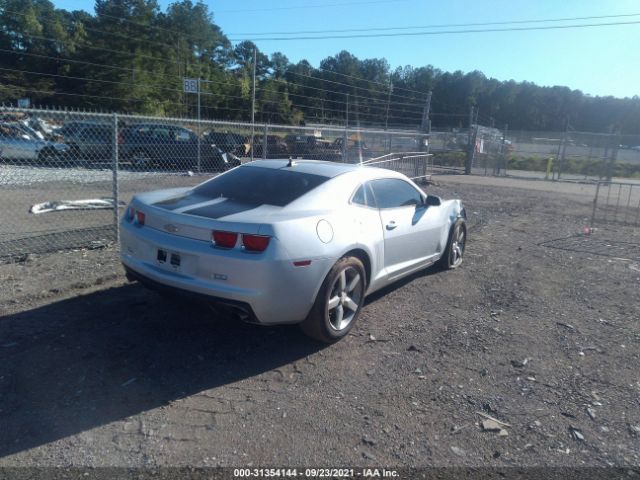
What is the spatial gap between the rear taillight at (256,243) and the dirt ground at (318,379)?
0.92 m

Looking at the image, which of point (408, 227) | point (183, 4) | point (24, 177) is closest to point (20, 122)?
point (24, 177)

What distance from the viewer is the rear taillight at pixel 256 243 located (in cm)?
387

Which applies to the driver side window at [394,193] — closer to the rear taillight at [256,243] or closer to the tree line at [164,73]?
the rear taillight at [256,243]

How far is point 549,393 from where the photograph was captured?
3.92 metres

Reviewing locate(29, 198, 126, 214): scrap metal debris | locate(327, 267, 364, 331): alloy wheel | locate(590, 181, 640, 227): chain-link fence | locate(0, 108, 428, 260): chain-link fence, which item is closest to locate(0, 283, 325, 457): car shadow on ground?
locate(327, 267, 364, 331): alloy wheel

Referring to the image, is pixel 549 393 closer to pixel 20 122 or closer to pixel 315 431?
pixel 315 431

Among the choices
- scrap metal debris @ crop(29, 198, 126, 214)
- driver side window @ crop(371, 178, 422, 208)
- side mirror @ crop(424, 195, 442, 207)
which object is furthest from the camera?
scrap metal debris @ crop(29, 198, 126, 214)

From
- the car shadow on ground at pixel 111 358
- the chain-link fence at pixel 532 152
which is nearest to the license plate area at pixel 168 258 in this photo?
the car shadow on ground at pixel 111 358

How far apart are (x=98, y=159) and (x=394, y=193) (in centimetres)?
668

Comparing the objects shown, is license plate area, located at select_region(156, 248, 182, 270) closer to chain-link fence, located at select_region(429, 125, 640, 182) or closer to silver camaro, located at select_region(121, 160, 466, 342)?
silver camaro, located at select_region(121, 160, 466, 342)

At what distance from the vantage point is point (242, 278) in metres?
3.82

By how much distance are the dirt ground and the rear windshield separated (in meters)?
1.10

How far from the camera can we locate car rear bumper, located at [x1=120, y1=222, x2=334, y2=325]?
3.83 meters

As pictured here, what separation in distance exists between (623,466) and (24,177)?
30.6ft
